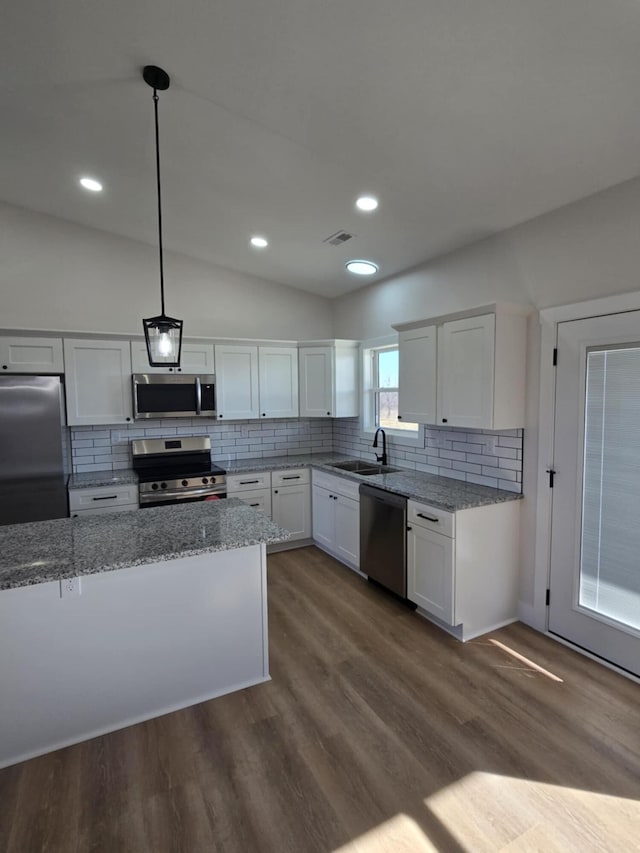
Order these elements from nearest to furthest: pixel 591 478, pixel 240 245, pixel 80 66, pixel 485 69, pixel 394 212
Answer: pixel 485 69 → pixel 80 66 → pixel 591 478 → pixel 394 212 → pixel 240 245

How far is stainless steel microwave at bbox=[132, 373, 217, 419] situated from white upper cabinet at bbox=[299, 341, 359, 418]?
39.8 inches

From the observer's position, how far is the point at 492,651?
2.68m

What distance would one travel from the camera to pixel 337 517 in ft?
13.2

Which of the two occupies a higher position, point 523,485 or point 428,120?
point 428,120

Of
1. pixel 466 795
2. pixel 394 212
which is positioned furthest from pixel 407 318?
pixel 466 795

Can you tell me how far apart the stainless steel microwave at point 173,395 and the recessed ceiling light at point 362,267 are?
166 centimetres

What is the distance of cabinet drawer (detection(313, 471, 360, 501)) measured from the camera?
3718 mm

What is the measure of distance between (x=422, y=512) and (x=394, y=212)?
6.74 ft

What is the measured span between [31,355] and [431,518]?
3380mm

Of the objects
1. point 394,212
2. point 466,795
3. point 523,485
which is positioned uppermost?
point 394,212

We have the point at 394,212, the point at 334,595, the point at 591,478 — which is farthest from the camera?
the point at 334,595

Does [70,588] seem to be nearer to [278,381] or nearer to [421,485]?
[421,485]

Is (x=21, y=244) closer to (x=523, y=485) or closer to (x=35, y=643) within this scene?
(x=35, y=643)

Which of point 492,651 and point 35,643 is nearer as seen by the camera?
point 35,643
